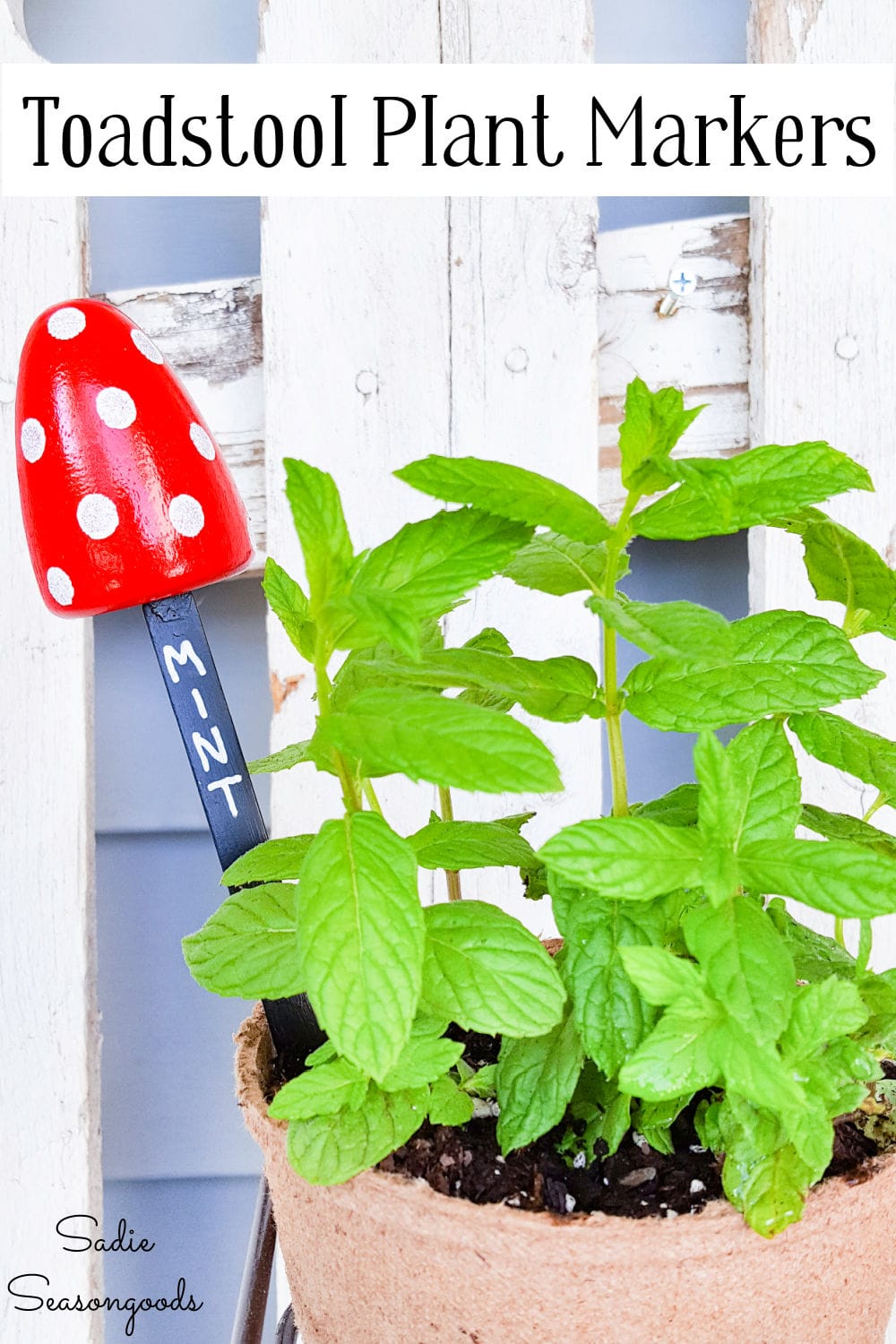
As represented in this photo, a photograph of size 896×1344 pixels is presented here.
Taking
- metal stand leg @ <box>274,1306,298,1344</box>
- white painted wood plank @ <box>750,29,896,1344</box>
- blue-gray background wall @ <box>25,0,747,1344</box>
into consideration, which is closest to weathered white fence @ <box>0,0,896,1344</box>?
white painted wood plank @ <box>750,29,896,1344</box>

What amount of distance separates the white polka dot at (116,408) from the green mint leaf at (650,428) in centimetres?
24

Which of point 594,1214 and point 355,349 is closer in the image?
point 594,1214

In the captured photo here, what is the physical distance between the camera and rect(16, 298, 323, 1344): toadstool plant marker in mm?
530

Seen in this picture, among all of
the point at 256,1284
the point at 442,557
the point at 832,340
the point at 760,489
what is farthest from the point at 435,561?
the point at 832,340

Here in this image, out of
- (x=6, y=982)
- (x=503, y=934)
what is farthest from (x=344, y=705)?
(x=6, y=982)

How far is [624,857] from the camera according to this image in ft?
1.26

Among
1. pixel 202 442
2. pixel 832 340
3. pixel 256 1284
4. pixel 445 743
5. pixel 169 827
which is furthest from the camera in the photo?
pixel 169 827

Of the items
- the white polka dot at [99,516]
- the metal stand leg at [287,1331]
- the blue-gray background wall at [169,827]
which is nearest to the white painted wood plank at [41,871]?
the blue-gray background wall at [169,827]

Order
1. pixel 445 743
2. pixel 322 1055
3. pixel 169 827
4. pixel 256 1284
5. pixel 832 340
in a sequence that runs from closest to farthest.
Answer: pixel 445 743 → pixel 322 1055 → pixel 256 1284 → pixel 832 340 → pixel 169 827

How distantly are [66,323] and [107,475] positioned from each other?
8 cm

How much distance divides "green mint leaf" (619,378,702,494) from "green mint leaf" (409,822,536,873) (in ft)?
0.52

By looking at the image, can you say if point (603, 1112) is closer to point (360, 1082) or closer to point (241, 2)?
point (360, 1082)

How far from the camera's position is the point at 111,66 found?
0.96 meters

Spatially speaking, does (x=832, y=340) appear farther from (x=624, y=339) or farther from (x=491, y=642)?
(x=491, y=642)
